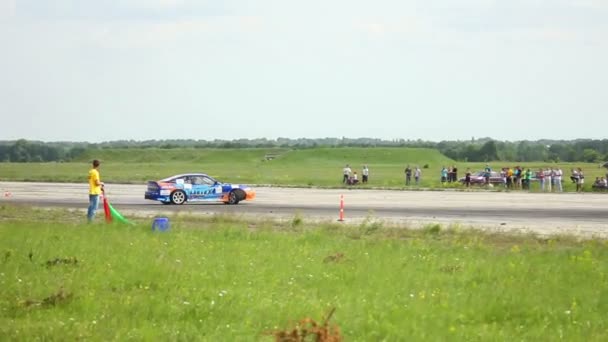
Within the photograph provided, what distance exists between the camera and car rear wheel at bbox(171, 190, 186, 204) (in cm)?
3547

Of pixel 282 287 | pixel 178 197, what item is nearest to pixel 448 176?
pixel 178 197

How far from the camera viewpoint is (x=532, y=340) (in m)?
9.20

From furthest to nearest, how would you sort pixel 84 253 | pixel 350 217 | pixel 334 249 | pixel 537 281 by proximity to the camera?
pixel 350 217, pixel 334 249, pixel 84 253, pixel 537 281

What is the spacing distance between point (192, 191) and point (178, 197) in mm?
707

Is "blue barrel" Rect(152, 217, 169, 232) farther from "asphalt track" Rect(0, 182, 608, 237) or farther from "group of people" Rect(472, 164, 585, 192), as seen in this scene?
"group of people" Rect(472, 164, 585, 192)

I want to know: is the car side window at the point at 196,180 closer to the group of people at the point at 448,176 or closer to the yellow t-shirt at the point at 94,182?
the yellow t-shirt at the point at 94,182

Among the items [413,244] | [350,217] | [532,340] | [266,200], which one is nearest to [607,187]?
[266,200]

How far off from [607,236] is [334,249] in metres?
9.23

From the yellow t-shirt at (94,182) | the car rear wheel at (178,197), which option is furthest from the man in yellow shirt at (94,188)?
the car rear wheel at (178,197)

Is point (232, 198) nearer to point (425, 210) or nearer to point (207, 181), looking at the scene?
→ point (207, 181)

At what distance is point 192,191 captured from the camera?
3597 cm

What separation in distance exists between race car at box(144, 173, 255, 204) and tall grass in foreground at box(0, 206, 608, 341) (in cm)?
1683

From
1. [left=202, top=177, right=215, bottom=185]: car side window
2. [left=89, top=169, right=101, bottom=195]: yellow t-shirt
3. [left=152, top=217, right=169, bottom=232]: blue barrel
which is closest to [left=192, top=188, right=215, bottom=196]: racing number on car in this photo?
[left=202, top=177, right=215, bottom=185]: car side window

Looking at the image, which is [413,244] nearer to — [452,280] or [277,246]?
[277,246]
